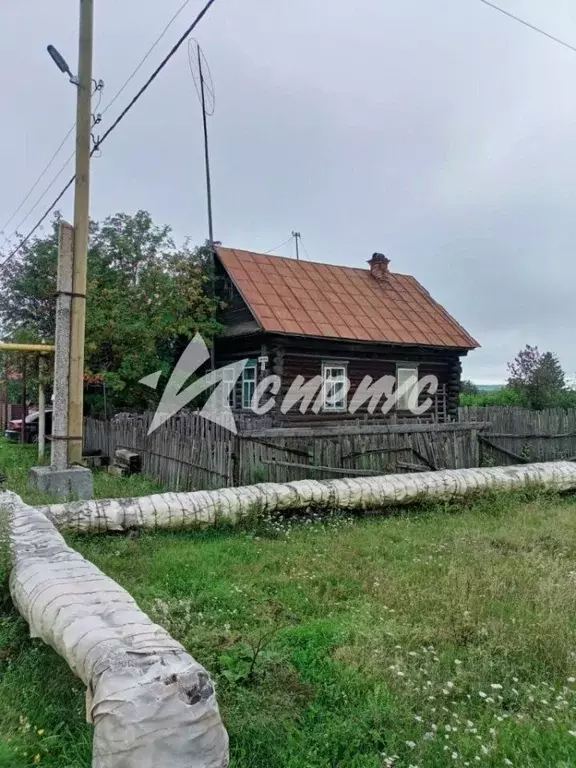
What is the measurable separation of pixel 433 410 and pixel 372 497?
1147cm

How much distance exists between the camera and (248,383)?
1583 cm

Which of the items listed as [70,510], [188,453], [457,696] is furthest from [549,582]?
[188,453]

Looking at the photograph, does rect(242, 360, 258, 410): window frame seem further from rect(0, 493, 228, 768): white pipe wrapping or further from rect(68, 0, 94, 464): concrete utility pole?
rect(0, 493, 228, 768): white pipe wrapping

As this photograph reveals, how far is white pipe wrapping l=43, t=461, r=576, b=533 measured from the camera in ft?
18.2

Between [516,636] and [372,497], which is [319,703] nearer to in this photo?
[516,636]

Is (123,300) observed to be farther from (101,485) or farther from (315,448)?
(315,448)

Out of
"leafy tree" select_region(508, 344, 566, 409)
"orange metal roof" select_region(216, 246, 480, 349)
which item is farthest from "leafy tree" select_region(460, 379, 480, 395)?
A: "orange metal roof" select_region(216, 246, 480, 349)

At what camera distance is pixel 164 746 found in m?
1.89

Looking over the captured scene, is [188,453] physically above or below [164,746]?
above

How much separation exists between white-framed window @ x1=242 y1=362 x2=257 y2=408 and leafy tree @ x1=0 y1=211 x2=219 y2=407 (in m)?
1.44

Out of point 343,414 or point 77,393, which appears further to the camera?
point 343,414

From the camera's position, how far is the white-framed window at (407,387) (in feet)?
56.2

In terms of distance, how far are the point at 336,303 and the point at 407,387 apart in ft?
11.6

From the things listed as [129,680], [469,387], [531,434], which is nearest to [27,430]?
[531,434]
